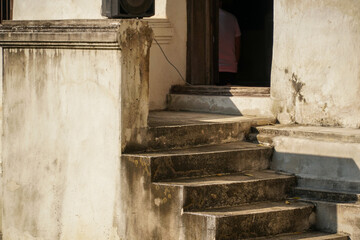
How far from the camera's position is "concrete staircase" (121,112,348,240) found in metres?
7.76

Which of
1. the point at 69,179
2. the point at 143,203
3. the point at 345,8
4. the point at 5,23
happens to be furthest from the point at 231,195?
the point at 5,23

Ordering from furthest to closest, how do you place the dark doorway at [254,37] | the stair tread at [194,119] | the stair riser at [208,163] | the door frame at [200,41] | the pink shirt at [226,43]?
1. the dark doorway at [254,37]
2. the pink shirt at [226,43]
3. the door frame at [200,41]
4. the stair tread at [194,119]
5. the stair riser at [208,163]

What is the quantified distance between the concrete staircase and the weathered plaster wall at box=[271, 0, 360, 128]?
797mm

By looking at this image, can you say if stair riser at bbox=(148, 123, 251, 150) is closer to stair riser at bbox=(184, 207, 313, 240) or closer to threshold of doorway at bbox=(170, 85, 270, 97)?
threshold of doorway at bbox=(170, 85, 270, 97)

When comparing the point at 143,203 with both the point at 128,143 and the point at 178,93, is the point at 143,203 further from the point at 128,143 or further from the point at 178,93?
the point at 178,93

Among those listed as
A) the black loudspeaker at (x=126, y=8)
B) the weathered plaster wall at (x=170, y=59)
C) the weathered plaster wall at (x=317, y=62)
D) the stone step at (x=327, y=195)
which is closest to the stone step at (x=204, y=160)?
the stone step at (x=327, y=195)

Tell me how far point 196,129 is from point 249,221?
4.56 feet

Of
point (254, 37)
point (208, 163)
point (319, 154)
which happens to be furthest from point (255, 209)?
point (254, 37)

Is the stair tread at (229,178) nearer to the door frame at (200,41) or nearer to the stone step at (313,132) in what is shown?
the stone step at (313,132)

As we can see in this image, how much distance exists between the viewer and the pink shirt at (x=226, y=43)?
12.5 metres

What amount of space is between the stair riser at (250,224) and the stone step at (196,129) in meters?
1.11

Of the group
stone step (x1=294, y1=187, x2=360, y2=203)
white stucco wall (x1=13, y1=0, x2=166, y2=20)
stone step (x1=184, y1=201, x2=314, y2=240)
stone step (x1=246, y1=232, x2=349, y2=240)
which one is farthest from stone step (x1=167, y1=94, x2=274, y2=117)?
stone step (x1=246, y1=232, x2=349, y2=240)

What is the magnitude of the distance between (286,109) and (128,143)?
87.5 inches

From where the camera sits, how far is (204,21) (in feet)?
36.6
